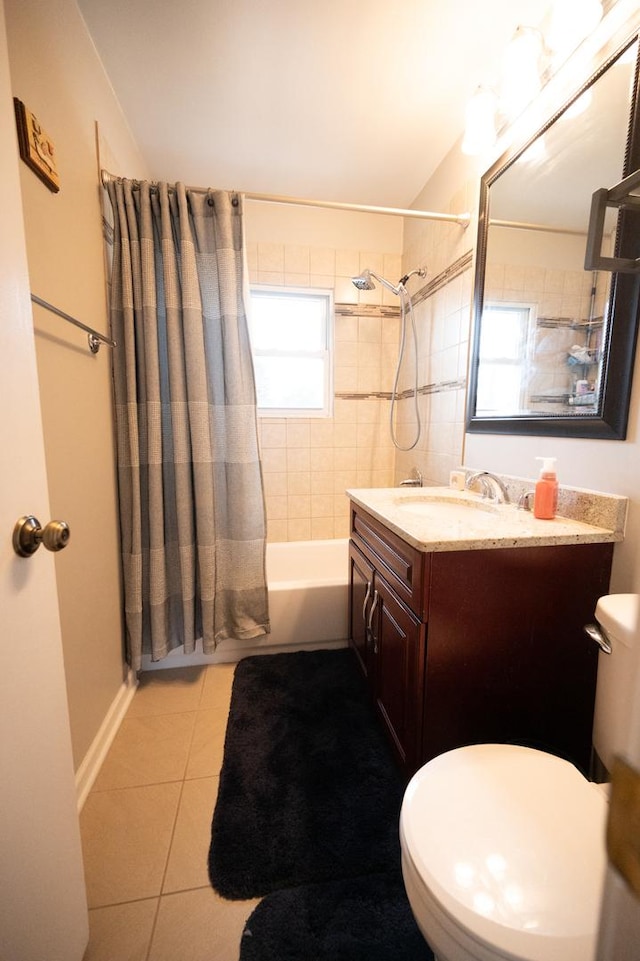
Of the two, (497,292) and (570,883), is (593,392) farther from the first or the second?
(570,883)

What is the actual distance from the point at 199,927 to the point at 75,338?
63.0 inches

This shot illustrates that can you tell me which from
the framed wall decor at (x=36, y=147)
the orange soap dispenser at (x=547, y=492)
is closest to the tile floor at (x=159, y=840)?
the orange soap dispenser at (x=547, y=492)

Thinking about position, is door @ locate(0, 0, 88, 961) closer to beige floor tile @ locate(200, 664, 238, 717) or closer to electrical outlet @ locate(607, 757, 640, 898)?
electrical outlet @ locate(607, 757, 640, 898)

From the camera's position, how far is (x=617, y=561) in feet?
3.20

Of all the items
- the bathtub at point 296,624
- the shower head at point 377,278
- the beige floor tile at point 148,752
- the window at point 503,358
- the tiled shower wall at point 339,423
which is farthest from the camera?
the tiled shower wall at point 339,423

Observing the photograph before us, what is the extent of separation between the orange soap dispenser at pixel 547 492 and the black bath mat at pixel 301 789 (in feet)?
3.15

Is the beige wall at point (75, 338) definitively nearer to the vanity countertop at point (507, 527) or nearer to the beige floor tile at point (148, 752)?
the beige floor tile at point (148, 752)

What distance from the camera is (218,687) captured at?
1.62 metres

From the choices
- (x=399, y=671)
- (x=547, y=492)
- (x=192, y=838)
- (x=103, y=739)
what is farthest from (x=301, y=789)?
(x=547, y=492)

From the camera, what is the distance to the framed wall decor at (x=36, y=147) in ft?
2.86

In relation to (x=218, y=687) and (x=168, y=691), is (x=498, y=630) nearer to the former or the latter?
(x=218, y=687)

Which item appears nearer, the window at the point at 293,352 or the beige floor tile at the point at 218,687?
the beige floor tile at the point at 218,687

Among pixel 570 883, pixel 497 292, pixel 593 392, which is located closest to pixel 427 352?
pixel 497 292

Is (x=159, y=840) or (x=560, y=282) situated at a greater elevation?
(x=560, y=282)
